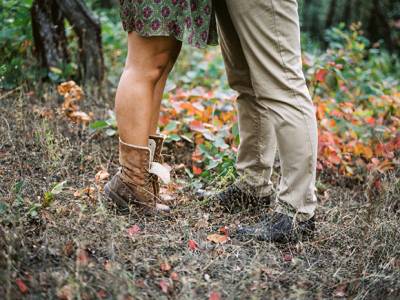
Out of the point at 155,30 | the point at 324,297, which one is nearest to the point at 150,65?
the point at 155,30

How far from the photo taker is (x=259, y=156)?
8.03ft

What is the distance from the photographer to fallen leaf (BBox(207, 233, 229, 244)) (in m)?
2.15

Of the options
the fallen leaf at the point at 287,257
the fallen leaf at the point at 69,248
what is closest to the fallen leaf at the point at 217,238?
the fallen leaf at the point at 287,257

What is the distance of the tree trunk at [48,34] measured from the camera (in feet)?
12.2

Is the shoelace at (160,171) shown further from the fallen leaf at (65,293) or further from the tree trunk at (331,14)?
the tree trunk at (331,14)

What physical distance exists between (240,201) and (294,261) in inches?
22.4

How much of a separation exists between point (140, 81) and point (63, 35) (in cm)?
207

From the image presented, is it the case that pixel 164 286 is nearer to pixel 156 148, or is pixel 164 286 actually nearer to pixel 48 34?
pixel 156 148

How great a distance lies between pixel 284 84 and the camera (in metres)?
2.05

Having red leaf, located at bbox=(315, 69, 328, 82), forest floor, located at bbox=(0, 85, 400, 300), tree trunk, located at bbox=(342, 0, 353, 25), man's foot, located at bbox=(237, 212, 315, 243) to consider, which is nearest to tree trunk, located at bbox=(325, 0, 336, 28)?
tree trunk, located at bbox=(342, 0, 353, 25)

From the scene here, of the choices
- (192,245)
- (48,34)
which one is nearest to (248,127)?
(192,245)

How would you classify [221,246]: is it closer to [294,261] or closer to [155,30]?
[294,261]

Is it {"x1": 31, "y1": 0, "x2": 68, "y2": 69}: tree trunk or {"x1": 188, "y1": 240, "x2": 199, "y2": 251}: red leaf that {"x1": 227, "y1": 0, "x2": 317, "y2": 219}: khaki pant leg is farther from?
{"x1": 31, "y1": 0, "x2": 68, "y2": 69}: tree trunk

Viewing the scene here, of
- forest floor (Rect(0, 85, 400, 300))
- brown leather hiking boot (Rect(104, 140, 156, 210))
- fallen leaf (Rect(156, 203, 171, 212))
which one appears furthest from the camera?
fallen leaf (Rect(156, 203, 171, 212))
